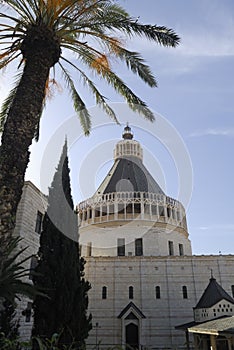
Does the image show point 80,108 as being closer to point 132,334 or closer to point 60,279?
point 60,279

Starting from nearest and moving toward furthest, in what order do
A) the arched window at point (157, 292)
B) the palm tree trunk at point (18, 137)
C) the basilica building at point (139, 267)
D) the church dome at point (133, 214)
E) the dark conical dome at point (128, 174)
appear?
the palm tree trunk at point (18, 137) < the basilica building at point (139, 267) < the arched window at point (157, 292) < the church dome at point (133, 214) < the dark conical dome at point (128, 174)

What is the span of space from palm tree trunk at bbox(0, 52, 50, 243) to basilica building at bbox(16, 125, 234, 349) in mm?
9642

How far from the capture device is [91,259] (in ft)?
94.7

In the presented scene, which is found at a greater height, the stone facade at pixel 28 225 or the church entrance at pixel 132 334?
the stone facade at pixel 28 225

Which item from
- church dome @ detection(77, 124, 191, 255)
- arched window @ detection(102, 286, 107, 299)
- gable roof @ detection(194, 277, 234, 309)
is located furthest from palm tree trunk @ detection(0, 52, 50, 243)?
church dome @ detection(77, 124, 191, 255)

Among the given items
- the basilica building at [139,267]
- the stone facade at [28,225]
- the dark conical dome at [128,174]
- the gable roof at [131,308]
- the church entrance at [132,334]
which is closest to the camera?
the stone facade at [28,225]

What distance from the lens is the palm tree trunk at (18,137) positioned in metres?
6.51

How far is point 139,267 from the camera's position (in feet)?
94.1

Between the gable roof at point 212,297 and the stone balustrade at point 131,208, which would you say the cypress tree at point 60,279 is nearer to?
the gable roof at point 212,297

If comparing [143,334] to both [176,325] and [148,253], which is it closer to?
[176,325]

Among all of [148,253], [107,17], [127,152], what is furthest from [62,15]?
[127,152]

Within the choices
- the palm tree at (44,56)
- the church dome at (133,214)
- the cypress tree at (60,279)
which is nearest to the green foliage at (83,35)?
the palm tree at (44,56)

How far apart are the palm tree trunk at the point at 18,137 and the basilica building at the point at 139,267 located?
9.64 metres

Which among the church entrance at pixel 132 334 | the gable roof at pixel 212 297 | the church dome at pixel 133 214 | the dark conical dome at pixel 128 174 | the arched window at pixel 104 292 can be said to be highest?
the dark conical dome at pixel 128 174
